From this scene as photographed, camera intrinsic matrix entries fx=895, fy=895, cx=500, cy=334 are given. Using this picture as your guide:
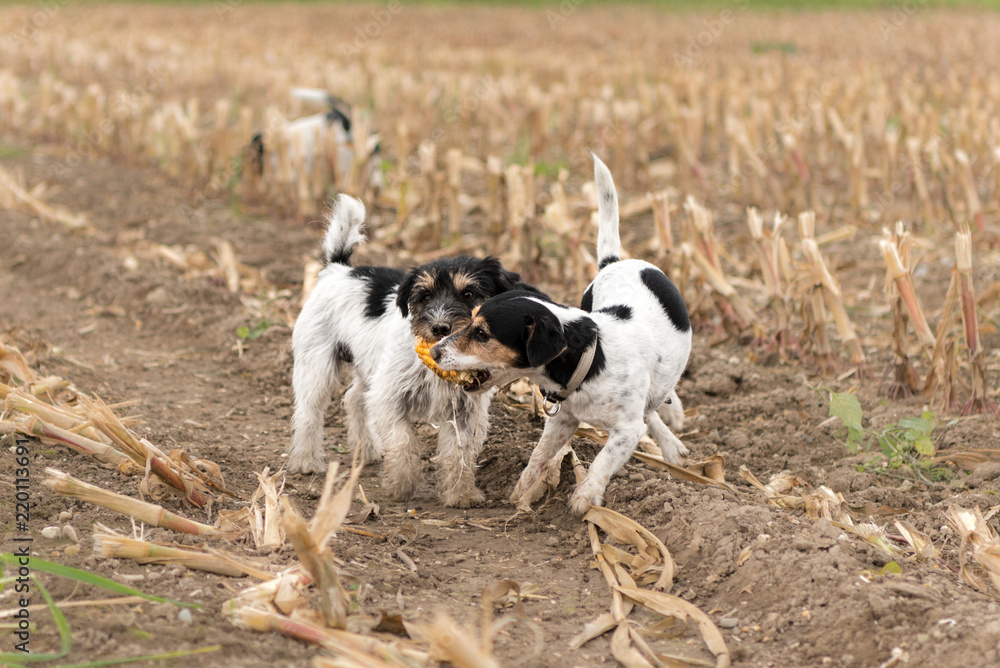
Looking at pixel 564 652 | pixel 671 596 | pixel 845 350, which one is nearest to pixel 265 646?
pixel 564 652

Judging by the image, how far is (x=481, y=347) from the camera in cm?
404

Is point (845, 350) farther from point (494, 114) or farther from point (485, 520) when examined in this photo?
point (494, 114)

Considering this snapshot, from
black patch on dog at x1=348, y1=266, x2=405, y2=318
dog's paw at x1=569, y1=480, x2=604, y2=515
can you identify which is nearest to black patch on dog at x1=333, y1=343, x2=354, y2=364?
black patch on dog at x1=348, y1=266, x2=405, y2=318

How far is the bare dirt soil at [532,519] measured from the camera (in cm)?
333

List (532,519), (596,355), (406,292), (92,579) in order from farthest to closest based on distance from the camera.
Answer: (532,519), (406,292), (596,355), (92,579)

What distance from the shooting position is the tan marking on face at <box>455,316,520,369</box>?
4.04m

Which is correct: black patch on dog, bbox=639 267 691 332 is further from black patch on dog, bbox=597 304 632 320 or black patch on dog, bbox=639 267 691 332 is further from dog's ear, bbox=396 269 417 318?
dog's ear, bbox=396 269 417 318

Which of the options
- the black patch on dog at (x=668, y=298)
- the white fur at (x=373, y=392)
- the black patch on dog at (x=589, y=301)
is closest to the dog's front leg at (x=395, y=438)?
the white fur at (x=373, y=392)

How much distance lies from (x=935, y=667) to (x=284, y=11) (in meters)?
36.4

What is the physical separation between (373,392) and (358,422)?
836mm

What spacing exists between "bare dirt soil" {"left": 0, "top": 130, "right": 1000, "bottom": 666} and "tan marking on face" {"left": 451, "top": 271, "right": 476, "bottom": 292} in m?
1.25

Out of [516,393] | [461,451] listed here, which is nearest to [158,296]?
[516,393]

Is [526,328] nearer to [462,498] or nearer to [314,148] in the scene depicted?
[462,498]

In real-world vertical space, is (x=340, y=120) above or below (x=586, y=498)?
above
